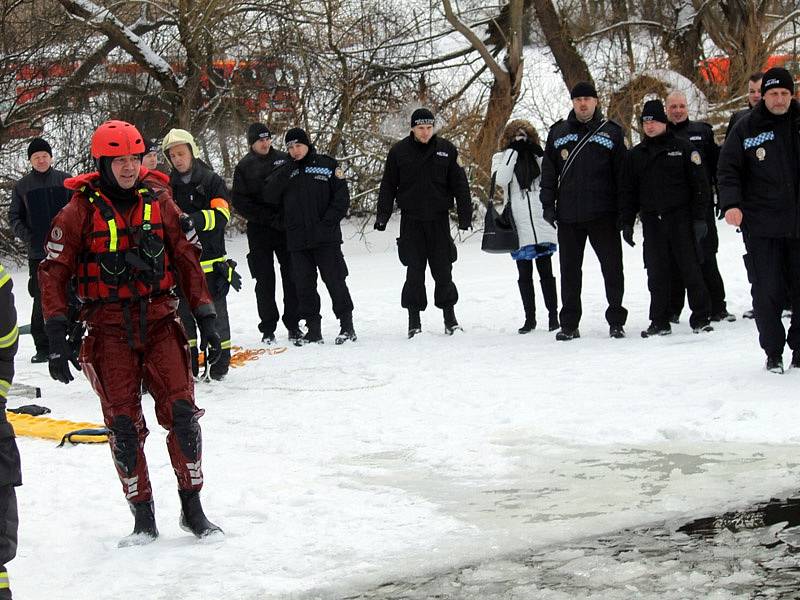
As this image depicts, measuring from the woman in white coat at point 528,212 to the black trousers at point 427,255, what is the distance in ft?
1.95

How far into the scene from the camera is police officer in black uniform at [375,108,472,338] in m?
10.2

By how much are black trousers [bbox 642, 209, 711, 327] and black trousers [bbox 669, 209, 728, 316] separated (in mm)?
288

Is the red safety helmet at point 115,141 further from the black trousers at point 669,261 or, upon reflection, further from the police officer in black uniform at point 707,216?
the police officer in black uniform at point 707,216

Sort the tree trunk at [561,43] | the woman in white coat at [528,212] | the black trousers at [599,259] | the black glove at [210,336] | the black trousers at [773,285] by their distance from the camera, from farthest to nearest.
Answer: the tree trunk at [561,43] < the woman in white coat at [528,212] < the black trousers at [599,259] < the black trousers at [773,285] < the black glove at [210,336]

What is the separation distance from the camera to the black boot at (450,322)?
10.4 metres

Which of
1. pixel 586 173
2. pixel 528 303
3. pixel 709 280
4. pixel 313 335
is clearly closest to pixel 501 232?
pixel 528 303

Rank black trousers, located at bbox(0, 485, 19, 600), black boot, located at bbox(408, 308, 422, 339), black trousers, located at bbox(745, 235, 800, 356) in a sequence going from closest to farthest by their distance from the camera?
black trousers, located at bbox(0, 485, 19, 600) → black trousers, located at bbox(745, 235, 800, 356) → black boot, located at bbox(408, 308, 422, 339)

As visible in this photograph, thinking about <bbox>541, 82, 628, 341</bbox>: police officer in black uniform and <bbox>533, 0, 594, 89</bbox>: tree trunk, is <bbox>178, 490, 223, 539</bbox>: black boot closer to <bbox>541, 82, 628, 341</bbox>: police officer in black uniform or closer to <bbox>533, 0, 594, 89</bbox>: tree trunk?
<bbox>541, 82, 628, 341</bbox>: police officer in black uniform

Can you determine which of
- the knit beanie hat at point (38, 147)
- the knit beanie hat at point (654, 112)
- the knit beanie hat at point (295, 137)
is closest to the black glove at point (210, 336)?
the knit beanie hat at point (654, 112)

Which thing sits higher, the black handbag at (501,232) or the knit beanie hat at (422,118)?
the knit beanie hat at (422,118)

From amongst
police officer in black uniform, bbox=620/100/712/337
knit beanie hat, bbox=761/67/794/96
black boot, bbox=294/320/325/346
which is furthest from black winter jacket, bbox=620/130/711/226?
black boot, bbox=294/320/325/346

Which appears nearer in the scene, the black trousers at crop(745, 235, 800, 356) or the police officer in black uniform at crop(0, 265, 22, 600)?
the police officer in black uniform at crop(0, 265, 22, 600)

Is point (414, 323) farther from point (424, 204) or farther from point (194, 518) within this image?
point (194, 518)

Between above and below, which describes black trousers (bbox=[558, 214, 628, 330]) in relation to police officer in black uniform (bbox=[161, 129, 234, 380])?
below
